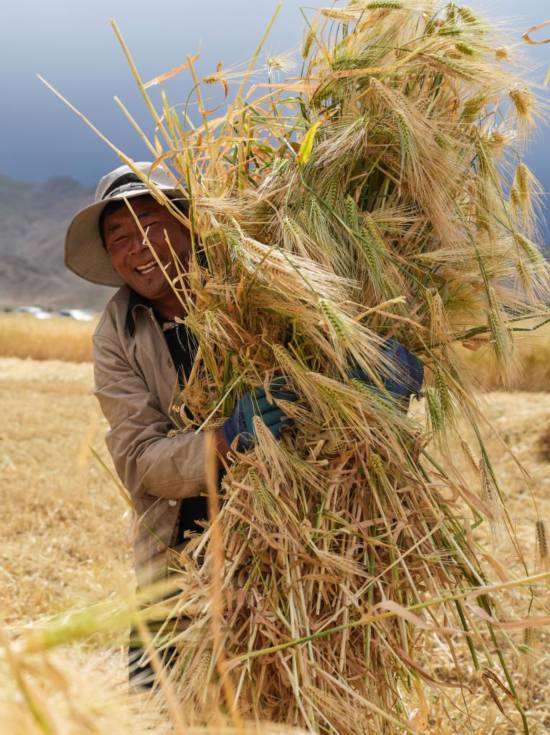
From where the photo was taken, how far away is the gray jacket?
148 cm

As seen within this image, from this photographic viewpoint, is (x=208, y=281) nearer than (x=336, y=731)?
No

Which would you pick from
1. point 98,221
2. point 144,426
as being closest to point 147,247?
point 98,221

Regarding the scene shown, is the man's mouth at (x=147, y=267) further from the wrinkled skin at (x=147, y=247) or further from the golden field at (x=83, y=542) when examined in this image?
the golden field at (x=83, y=542)

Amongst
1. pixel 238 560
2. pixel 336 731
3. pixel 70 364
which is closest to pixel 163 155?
pixel 238 560

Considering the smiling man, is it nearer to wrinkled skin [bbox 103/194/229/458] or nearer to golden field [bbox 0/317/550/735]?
wrinkled skin [bbox 103/194/229/458]

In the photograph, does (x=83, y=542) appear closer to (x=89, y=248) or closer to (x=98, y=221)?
(x=89, y=248)

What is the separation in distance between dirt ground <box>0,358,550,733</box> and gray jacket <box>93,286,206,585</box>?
11 centimetres

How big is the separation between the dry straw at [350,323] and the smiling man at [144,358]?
0.19m

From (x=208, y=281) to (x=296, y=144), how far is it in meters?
0.34

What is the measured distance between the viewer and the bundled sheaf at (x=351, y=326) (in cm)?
122

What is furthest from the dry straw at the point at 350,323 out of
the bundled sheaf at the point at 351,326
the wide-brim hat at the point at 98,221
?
the wide-brim hat at the point at 98,221

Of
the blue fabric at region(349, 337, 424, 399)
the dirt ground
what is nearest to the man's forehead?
the dirt ground

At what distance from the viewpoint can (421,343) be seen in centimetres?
137

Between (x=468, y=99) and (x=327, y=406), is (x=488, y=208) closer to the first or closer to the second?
(x=468, y=99)
